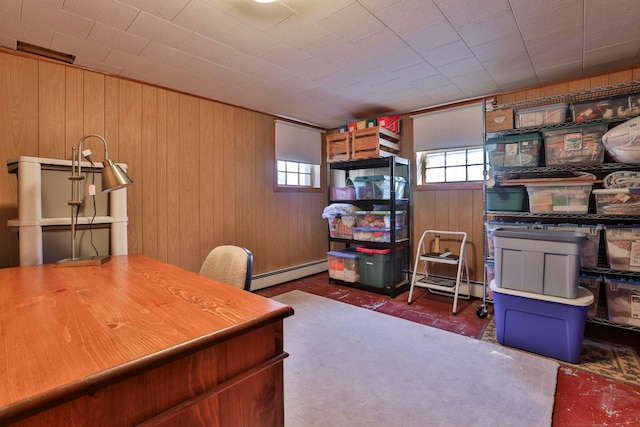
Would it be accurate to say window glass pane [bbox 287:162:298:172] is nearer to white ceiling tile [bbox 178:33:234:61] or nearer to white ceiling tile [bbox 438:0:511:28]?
white ceiling tile [bbox 178:33:234:61]

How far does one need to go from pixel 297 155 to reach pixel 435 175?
6.17ft

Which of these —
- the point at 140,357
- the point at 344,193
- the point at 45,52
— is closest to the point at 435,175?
the point at 344,193

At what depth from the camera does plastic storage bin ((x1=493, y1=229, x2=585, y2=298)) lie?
2.14 metres

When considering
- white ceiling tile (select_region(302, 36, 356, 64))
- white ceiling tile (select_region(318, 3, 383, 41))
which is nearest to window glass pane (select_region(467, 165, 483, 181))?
white ceiling tile (select_region(302, 36, 356, 64))

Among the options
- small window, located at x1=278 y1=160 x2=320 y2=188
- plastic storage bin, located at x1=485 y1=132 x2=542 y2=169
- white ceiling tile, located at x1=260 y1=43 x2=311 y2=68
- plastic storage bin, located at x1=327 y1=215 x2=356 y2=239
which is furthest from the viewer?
small window, located at x1=278 y1=160 x2=320 y2=188

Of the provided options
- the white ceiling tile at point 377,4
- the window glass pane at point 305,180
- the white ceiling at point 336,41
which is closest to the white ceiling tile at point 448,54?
the white ceiling at point 336,41

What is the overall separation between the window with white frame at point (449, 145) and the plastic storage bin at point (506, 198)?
704 mm

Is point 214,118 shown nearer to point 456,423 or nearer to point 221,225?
point 221,225

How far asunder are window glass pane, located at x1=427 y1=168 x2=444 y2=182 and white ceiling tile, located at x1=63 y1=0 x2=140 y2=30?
3.39m

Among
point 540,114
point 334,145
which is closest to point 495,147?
point 540,114

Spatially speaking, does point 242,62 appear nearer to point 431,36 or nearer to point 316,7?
point 316,7

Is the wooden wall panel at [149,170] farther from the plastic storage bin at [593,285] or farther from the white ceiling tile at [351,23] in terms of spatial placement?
the plastic storage bin at [593,285]

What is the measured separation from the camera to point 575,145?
8.33 feet

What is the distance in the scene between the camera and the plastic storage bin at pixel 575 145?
96.7 inches
